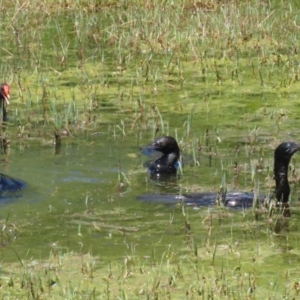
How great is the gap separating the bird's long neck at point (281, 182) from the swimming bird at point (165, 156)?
138 centimetres

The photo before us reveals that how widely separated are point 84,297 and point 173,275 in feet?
1.99

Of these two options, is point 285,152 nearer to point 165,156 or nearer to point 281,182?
point 281,182

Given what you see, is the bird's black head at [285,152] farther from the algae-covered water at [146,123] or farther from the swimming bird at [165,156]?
the swimming bird at [165,156]

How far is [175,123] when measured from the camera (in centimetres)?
1207

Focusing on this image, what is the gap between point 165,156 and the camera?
34.4 feet

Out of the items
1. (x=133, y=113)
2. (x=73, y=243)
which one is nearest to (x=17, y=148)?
(x=133, y=113)

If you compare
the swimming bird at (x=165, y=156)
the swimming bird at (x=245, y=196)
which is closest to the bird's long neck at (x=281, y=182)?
the swimming bird at (x=245, y=196)

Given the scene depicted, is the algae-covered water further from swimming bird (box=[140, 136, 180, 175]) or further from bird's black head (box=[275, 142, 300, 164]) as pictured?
bird's black head (box=[275, 142, 300, 164])

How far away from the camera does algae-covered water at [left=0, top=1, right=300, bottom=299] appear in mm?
8008

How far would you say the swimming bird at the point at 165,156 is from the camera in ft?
34.0

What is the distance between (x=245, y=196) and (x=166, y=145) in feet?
5.81

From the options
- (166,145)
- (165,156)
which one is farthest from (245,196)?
(166,145)

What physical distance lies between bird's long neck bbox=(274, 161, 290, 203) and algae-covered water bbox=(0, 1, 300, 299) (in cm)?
12

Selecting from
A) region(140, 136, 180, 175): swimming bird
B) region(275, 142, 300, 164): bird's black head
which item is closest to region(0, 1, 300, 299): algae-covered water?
region(140, 136, 180, 175): swimming bird
